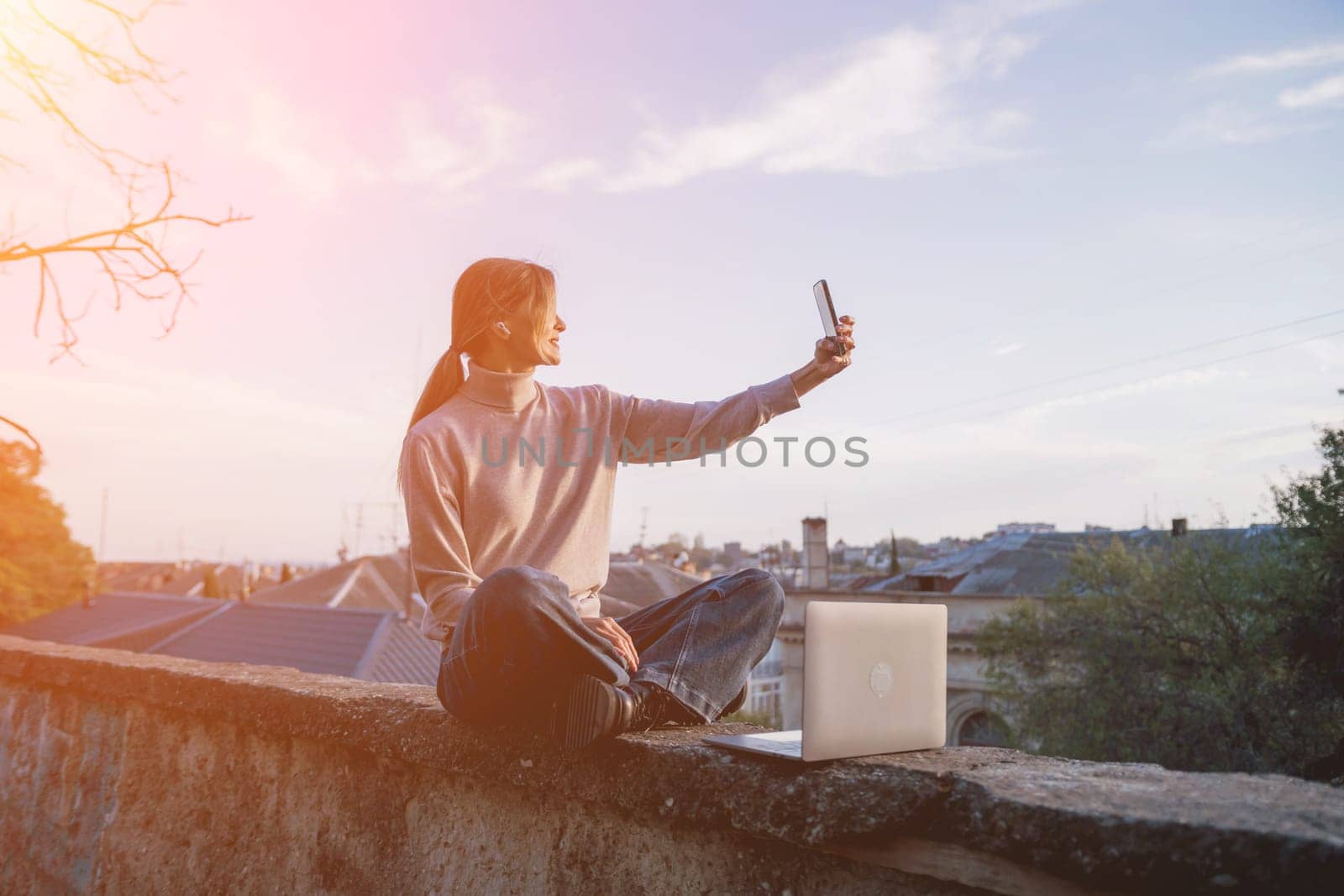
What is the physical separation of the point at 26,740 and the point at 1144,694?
1871cm

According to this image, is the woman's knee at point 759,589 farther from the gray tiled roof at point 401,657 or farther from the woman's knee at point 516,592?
the gray tiled roof at point 401,657

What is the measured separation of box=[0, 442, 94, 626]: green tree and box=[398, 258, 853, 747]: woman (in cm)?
1865

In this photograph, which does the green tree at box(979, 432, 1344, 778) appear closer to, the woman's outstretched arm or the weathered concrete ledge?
the woman's outstretched arm

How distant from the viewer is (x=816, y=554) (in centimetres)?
3183

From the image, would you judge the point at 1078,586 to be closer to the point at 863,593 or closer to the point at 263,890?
the point at 863,593

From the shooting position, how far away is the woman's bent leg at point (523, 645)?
1729 millimetres

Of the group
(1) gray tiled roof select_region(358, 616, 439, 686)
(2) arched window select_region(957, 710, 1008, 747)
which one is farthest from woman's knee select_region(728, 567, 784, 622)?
(2) arched window select_region(957, 710, 1008, 747)

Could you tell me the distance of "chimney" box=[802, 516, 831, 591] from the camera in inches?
1249

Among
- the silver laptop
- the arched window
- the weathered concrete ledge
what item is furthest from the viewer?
the arched window

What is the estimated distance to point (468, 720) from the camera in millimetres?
1998

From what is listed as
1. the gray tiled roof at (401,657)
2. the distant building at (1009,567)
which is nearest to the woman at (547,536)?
the gray tiled roof at (401,657)

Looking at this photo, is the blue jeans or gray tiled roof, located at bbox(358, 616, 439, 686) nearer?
the blue jeans

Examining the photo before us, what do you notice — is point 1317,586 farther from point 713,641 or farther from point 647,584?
point 713,641

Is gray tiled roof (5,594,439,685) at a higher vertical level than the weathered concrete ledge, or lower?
lower
